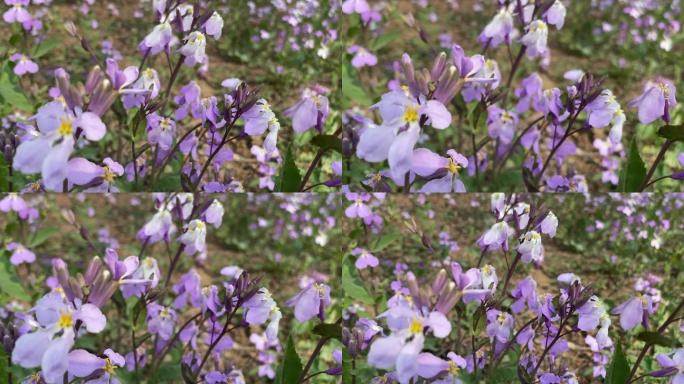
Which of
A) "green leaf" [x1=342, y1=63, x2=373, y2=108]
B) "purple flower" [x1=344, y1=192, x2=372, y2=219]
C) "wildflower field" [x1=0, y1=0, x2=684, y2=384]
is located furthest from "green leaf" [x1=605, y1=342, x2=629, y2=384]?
"green leaf" [x1=342, y1=63, x2=373, y2=108]

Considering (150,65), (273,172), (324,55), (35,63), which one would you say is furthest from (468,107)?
(35,63)

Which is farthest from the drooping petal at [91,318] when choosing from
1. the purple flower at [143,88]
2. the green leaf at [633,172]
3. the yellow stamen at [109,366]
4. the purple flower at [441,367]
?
the green leaf at [633,172]

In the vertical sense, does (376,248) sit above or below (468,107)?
below

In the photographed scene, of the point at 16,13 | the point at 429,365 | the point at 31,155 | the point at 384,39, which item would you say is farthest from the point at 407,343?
the point at 16,13

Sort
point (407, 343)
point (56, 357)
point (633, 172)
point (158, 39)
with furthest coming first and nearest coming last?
point (633, 172)
point (158, 39)
point (407, 343)
point (56, 357)

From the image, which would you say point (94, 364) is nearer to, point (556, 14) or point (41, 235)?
point (41, 235)

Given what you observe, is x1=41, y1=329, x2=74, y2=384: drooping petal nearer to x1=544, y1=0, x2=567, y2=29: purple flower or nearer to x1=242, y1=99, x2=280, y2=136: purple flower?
x1=242, y1=99, x2=280, y2=136: purple flower

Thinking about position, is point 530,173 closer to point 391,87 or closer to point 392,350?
point 391,87
